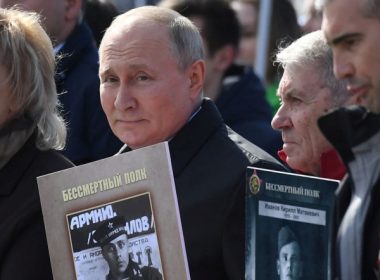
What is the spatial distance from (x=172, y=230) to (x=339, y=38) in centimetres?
80

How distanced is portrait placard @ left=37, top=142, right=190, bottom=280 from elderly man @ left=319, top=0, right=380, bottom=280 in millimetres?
603

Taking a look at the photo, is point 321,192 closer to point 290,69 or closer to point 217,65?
point 290,69

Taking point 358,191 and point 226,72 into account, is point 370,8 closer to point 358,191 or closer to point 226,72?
point 358,191

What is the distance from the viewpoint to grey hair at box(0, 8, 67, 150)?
4070 mm

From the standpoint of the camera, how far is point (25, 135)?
13.4 feet

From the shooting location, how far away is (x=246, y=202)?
3371 millimetres

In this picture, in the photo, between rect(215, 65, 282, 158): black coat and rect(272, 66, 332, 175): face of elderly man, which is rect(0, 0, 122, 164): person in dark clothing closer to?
rect(215, 65, 282, 158): black coat

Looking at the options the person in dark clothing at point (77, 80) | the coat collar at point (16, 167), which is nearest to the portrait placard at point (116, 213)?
the coat collar at point (16, 167)

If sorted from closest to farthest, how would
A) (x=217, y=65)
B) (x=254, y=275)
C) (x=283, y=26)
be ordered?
(x=254, y=275)
(x=217, y=65)
(x=283, y=26)

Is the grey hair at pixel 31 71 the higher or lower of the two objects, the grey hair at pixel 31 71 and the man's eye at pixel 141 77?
the higher

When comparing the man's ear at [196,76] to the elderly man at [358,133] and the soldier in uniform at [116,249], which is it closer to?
the soldier in uniform at [116,249]

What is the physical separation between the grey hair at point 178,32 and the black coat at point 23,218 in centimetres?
55

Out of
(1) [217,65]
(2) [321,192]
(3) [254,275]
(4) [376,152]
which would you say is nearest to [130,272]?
(3) [254,275]

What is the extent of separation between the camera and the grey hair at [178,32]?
159 inches
